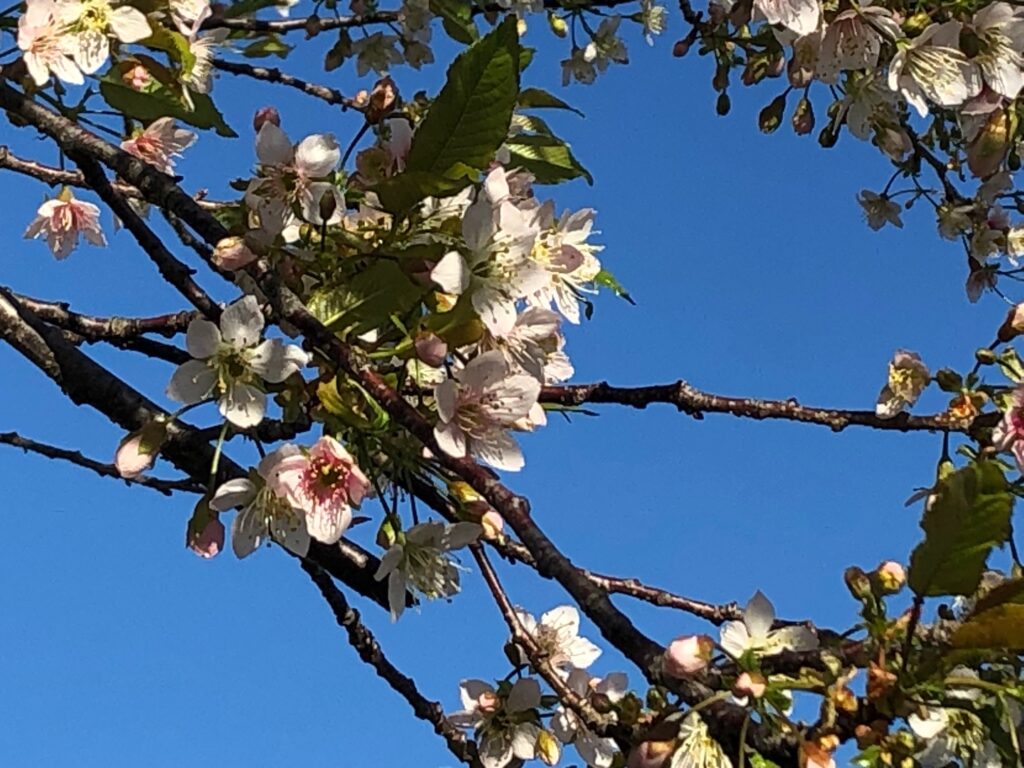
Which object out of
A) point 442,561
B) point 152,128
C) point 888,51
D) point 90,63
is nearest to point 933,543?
point 442,561

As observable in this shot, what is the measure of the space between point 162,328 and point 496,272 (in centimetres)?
86

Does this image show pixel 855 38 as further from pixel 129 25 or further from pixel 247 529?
pixel 247 529

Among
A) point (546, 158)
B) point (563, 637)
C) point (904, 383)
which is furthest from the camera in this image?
point (904, 383)

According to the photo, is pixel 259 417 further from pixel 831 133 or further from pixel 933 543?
pixel 831 133

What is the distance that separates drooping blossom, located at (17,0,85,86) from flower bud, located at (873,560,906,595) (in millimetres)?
1101

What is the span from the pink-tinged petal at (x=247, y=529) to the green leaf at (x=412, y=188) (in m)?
0.39

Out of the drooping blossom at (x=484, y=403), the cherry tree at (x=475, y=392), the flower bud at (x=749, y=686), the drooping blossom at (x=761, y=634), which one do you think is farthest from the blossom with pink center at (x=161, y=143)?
the flower bud at (x=749, y=686)

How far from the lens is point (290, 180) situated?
1.37 m

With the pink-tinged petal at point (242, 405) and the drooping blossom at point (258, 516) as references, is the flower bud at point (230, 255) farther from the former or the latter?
the drooping blossom at point (258, 516)

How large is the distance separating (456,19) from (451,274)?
1140 mm

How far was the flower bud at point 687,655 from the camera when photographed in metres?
0.96

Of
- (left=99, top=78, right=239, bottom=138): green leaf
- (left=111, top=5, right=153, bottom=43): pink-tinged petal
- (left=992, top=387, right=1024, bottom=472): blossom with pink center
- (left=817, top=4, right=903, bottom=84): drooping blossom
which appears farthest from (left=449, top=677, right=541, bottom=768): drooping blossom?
(left=817, top=4, right=903, bottom=84): drooping blossom

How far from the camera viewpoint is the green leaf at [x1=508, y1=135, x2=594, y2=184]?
5.26 feet

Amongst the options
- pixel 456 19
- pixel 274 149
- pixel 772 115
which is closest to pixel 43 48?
pixel 274 149
